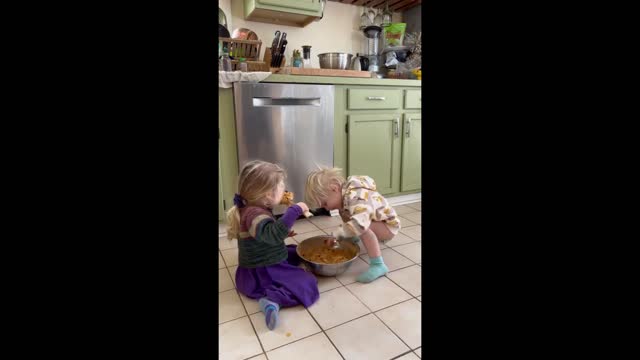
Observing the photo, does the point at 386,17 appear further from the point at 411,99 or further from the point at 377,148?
the point at 377,148

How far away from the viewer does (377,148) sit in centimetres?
256

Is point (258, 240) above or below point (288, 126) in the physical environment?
below

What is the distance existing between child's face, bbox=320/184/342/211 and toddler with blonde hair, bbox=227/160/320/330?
0.90 feet

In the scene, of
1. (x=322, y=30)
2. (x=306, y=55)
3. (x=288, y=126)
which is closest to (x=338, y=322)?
(x=288, y=126)

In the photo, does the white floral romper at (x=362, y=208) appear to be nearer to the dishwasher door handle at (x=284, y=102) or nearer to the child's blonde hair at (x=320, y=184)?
the child's blonde hair at (x=320, y=184)

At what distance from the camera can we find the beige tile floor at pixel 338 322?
3.70ft

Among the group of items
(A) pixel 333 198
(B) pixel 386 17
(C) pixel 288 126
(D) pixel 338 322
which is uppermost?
(B) pixel 386 17

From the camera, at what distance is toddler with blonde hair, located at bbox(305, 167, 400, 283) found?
1.58 meters

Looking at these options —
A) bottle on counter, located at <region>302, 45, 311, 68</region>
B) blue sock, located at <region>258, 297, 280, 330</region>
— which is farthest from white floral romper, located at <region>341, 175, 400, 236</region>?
bottle on counter, located at <region>302, 45, 311, 68</region>

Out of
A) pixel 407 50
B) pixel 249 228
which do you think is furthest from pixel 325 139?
pixel 407 50

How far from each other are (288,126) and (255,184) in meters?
0.83
